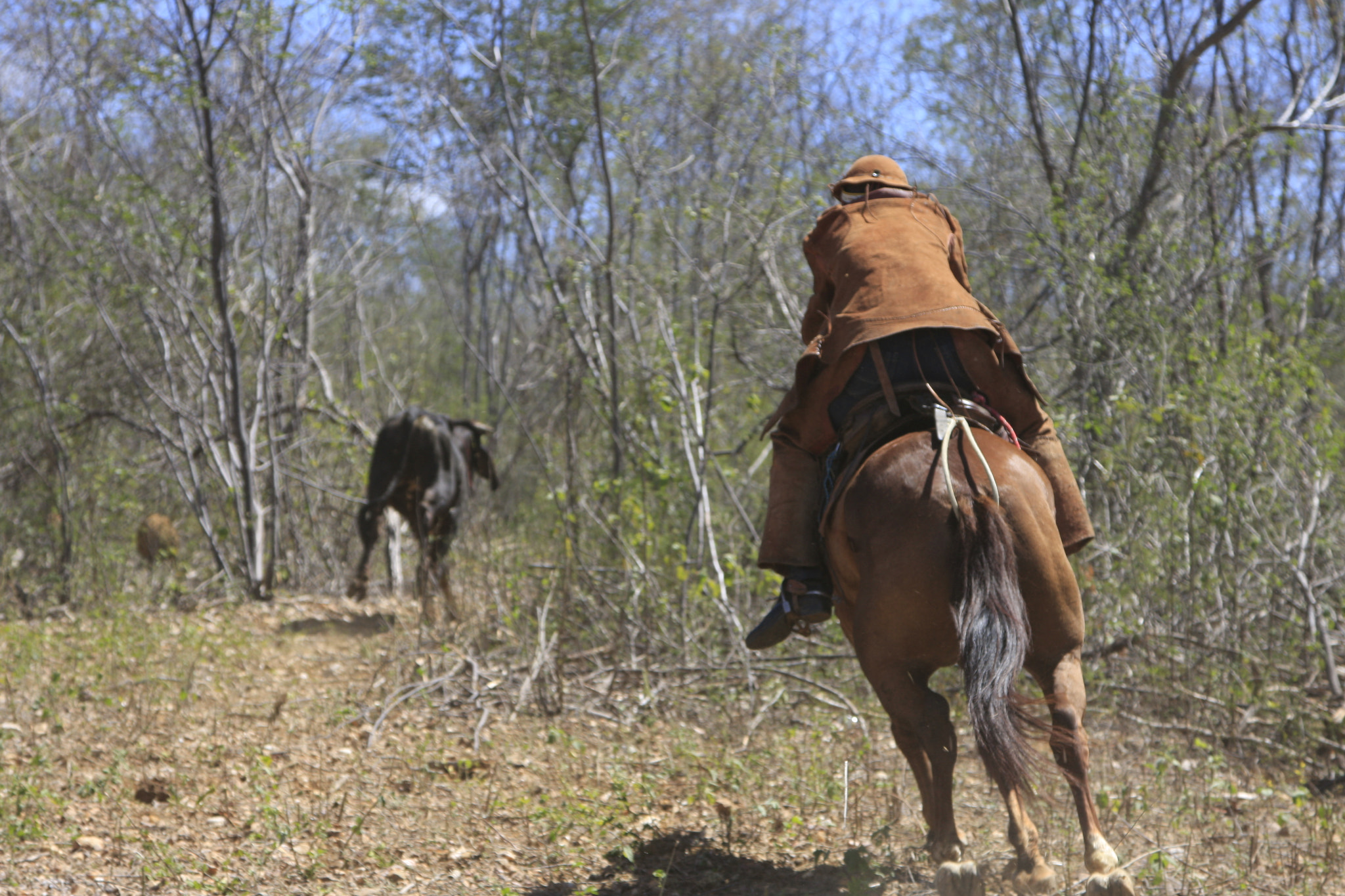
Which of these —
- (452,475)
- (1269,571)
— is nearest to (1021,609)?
(1269,571)

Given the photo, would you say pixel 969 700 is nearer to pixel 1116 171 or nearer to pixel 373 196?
pixel 1116 171

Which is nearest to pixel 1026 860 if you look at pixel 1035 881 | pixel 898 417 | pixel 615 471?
pixel 1035 881

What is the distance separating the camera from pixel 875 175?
4555 mm

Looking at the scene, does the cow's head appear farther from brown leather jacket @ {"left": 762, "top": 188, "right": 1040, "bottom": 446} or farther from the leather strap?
the leather strap

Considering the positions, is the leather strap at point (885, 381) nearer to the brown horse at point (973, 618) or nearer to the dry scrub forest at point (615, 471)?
the brown horse at point (973, 618)

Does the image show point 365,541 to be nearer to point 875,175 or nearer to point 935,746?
point 875,175

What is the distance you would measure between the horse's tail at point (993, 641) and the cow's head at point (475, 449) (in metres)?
7.25

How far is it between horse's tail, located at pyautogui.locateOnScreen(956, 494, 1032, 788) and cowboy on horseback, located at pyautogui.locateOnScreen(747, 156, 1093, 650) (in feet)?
2.35

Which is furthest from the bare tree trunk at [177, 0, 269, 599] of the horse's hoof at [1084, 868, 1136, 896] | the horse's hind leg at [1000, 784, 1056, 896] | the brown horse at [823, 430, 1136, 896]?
the horse's hoof at [1084, 868, 1136, 896]

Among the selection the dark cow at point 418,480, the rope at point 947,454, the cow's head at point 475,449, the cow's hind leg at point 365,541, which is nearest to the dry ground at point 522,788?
the rope at point 947,454

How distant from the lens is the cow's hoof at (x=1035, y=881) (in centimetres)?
351

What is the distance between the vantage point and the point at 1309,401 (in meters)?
6.89

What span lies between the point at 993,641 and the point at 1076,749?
0.53 m

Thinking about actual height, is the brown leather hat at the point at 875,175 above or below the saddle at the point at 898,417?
above
